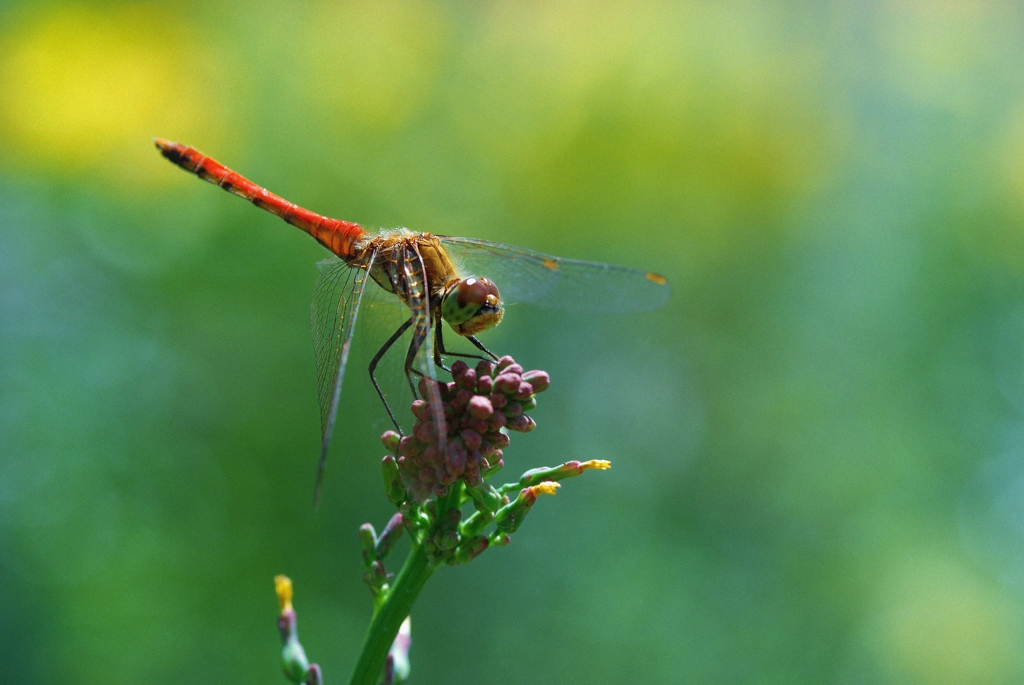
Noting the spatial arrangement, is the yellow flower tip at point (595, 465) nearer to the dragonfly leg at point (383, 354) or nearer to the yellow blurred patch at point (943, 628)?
the dragonfly leg at point (383, 354)

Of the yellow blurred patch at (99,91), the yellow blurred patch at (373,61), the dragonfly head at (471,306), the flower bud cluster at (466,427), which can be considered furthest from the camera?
the yellow blurred patch at (373,61)

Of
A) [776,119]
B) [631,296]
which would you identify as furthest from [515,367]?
[776,119]

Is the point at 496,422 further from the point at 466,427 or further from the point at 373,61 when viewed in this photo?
the point at 373,61

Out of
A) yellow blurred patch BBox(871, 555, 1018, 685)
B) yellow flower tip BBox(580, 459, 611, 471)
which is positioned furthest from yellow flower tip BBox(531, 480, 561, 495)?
yellow blurred patch BBox(871, 555, 1018, 685)

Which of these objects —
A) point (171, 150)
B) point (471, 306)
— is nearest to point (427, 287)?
point (471, 306)

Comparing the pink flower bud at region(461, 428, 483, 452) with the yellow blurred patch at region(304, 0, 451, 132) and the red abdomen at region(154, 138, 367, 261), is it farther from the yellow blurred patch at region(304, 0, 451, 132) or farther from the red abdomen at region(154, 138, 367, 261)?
the yellow blurred patch at region(304, 0, 451, 132)

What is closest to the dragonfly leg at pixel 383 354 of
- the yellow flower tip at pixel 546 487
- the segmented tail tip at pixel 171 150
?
the yellow flower tip at pixel 546 487
